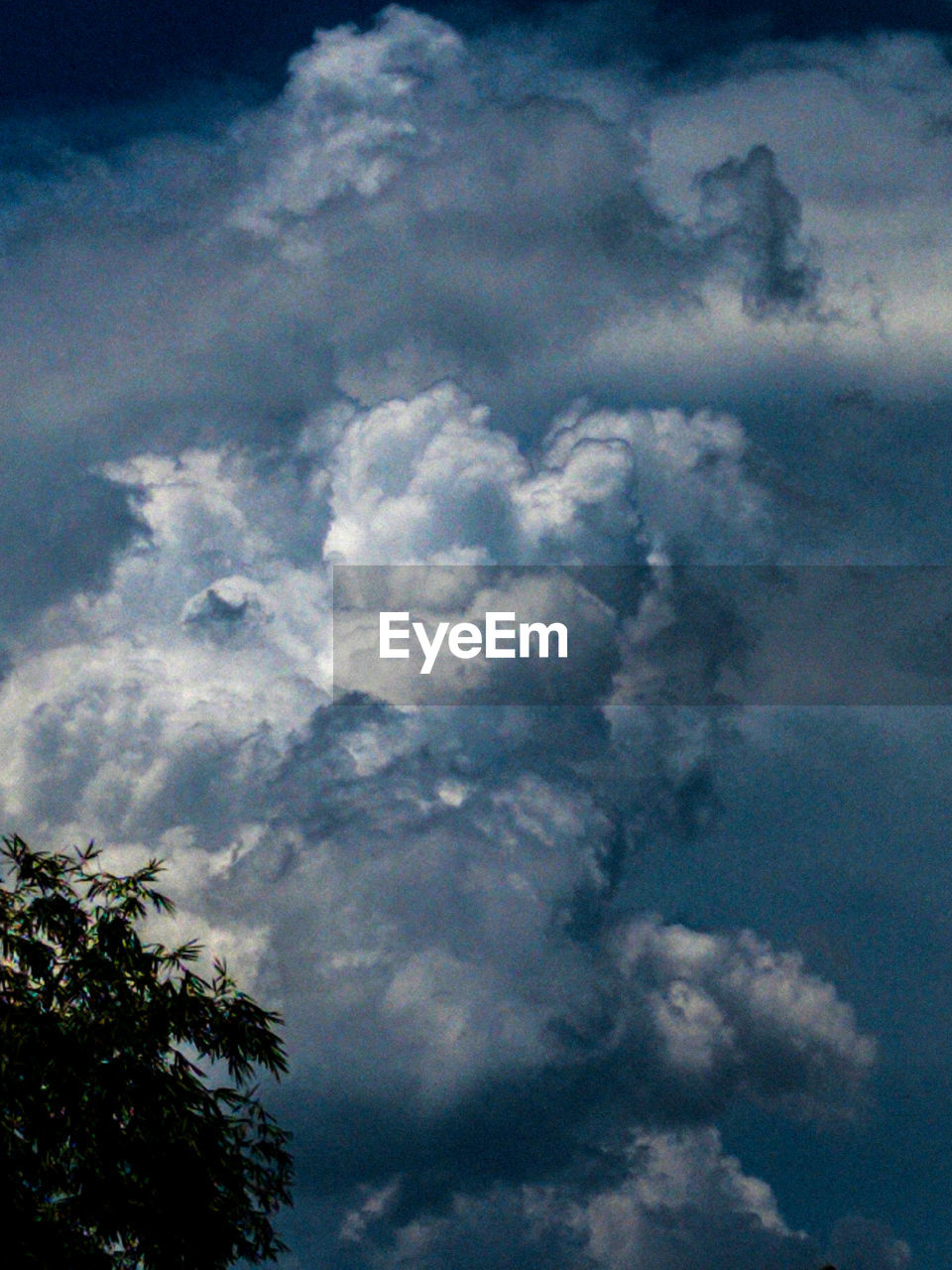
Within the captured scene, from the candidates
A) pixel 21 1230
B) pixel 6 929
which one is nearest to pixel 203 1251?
pixel 21 1230

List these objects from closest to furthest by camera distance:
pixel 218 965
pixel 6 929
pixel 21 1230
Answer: pixel 21 1230
pixel 6 929
pixel 218 965

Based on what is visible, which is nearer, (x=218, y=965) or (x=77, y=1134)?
(x=77, y=1134)

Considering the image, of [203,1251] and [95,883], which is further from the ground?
[95,883]

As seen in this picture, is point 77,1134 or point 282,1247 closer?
point 77,1134

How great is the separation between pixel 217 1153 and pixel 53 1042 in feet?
14.5

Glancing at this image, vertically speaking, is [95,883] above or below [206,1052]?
above

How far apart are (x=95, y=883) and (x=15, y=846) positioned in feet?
5.64

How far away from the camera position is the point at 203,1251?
38.5 m

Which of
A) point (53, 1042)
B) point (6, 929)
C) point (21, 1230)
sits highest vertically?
point (6, 929)

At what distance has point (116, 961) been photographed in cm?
3881

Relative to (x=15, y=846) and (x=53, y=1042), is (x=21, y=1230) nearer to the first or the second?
(x=53, y=1042)

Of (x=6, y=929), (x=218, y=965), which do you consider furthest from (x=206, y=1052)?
(x=6, y=929)

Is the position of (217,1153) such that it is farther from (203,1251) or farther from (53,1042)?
(53,1042)

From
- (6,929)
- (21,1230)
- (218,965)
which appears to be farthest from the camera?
(218,965)
